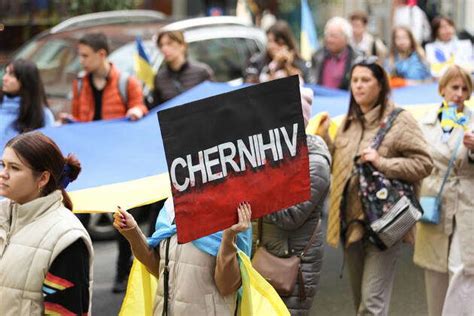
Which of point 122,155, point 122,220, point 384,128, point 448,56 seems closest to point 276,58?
point 448,56

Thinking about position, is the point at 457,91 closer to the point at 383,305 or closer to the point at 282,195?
the point at 383,305

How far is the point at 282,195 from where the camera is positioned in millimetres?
4672

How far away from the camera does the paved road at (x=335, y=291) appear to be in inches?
312

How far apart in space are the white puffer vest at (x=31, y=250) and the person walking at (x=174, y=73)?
17.0 feet

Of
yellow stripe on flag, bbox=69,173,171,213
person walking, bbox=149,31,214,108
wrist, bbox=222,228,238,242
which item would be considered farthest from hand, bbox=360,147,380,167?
person walking, bbox=149,31,214,108

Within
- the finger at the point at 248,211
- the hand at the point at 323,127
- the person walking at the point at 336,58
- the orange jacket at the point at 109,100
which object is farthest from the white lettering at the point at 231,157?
the person walking at the point at 336,58

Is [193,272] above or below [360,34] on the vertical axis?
above

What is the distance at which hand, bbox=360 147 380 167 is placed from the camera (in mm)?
6324

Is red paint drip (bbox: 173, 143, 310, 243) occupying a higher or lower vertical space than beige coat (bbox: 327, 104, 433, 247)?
higher

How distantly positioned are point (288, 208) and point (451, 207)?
5.52 ft

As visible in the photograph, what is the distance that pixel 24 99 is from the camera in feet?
24.9

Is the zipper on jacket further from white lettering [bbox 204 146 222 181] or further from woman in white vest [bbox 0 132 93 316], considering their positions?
white lettering [bbox 204 146 222 181]

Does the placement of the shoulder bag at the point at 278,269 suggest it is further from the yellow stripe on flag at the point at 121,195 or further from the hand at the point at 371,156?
the hand at the point at 371,156

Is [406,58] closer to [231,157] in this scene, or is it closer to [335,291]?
[335,291]
